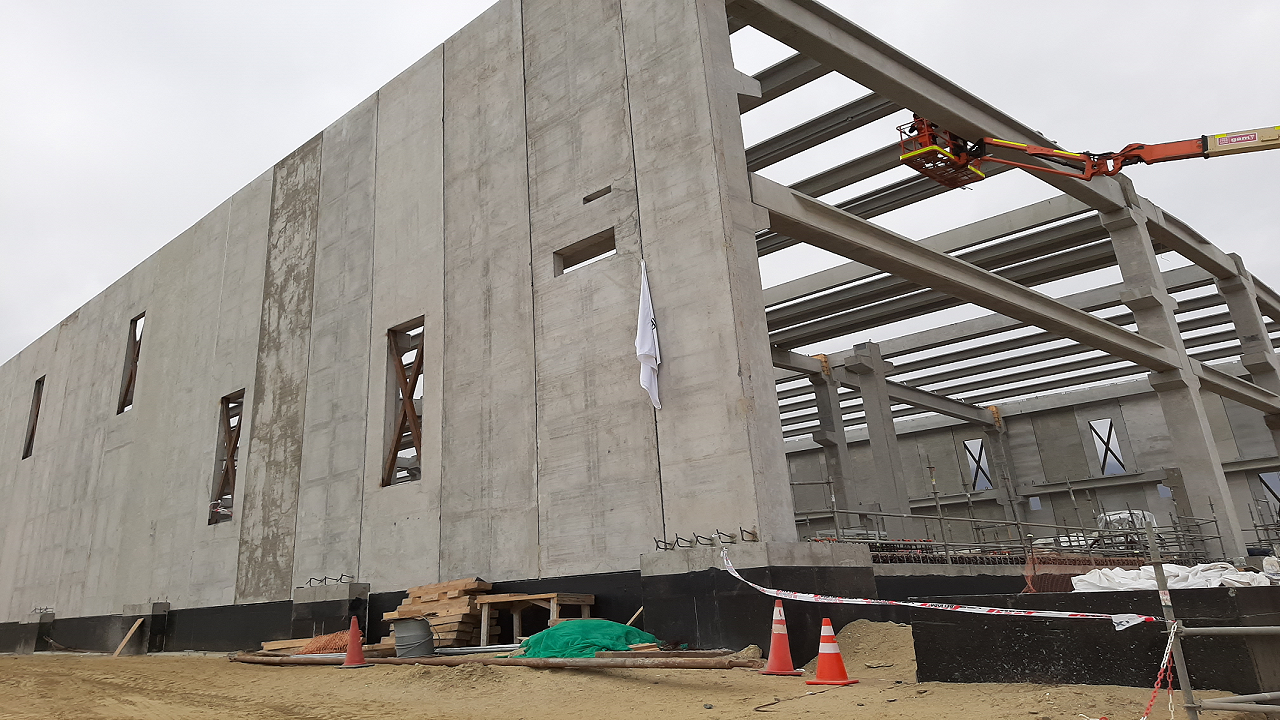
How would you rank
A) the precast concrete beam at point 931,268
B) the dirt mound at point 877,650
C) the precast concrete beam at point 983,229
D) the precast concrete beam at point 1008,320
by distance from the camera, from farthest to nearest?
the precast concrete beam at point 1008,320 → the precast concrete beam at point 983,229 → the precast concrete beam at point 931,268 → the dirt mound at point 877,650

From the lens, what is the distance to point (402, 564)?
601 inches

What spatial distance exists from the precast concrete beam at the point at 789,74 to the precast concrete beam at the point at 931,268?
3293mm

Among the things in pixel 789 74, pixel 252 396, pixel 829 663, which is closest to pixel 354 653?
pixel 829 663

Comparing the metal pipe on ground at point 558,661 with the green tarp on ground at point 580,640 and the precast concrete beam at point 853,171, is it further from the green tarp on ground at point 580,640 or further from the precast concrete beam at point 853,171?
the precast concrete beam at point 853,171

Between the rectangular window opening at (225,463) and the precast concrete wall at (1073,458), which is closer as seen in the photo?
the rectangular window opening at (225,463)

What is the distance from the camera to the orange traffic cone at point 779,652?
8.92m

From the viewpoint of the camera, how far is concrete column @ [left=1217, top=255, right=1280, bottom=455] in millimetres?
24828

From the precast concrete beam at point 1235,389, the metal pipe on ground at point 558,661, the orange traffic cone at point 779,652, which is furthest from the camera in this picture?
the precast concrete beam at point 1235,389

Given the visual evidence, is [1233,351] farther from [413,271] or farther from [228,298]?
[228,298]

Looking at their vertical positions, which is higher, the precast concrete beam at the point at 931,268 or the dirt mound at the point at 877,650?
the precast concrete beam at the point at 931,268

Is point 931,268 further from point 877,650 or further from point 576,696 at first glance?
point 576,696

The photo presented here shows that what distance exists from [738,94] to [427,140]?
303 inches

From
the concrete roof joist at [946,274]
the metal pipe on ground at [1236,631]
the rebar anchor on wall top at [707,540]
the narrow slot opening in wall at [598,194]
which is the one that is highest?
the narrow slot opening in wall at [598,194]

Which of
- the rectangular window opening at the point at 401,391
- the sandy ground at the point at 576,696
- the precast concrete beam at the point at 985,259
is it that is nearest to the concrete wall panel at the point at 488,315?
the rectangular window opening at the point at 401,391
